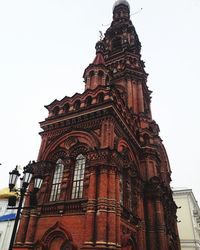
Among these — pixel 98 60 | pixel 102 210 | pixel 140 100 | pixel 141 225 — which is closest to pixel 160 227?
pixel 141 225

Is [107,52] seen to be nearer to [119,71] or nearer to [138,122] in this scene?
[119,71]

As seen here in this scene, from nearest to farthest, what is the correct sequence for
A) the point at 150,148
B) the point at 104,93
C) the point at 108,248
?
the point at 108,248, the point at 104,93, the point at 150,148

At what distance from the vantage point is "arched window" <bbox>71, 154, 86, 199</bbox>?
14866 millimetres

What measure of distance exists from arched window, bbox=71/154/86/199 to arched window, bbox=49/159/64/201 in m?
1.17

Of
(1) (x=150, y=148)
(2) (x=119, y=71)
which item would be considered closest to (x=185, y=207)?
(1) (x=150, y=148)

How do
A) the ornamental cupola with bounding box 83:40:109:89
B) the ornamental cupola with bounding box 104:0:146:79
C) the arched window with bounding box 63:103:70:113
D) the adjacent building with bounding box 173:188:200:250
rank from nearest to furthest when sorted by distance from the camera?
the arched window with bounding box 63:103:70:113 < the ornamental cupola with bounding box 83:40:109:89 < the ornamental cupola with bounding box 104:0:146:79 < the adjacent building with bounding box 173:188:200:250

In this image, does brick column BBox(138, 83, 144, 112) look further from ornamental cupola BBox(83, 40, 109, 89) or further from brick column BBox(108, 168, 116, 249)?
brick column BBox(108, 168, 116, 249)

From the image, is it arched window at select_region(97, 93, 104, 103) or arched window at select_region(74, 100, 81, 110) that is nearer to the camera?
arched window at select_region(97, 93, 104, 103)

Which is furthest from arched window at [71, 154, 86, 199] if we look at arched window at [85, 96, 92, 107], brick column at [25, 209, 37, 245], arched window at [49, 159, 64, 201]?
arched window at [85, 96, 92, 107]

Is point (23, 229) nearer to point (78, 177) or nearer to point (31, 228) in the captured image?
point (31, 228)

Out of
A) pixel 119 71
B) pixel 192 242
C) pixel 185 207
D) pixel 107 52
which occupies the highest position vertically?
pixel 107 52

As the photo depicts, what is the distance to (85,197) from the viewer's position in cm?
1401

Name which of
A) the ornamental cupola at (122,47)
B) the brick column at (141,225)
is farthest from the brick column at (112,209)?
the ornamental cupola at (122,47)

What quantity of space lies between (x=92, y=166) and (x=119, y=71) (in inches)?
703
